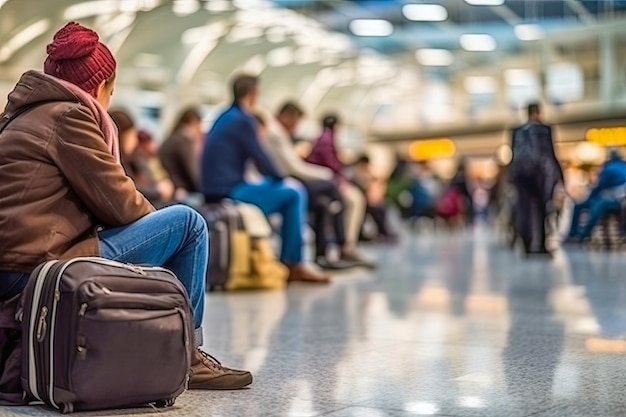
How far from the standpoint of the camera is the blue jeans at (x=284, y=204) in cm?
916

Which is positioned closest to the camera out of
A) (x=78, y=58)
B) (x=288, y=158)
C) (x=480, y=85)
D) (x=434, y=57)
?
(x=78, y=58)

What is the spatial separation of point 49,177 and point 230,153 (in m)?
5.22

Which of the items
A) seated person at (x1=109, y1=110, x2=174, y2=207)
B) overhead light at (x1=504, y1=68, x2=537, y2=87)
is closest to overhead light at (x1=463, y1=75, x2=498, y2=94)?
overhead light at (x1=504, y1=68, x2=537, y2=87)

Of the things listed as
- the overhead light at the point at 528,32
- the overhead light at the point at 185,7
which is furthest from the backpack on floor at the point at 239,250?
the overhead light at the point at 528,32

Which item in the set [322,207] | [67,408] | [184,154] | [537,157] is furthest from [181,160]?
[67,408]

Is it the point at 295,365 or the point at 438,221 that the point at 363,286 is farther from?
the point at 438,221

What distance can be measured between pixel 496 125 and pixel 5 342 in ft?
148

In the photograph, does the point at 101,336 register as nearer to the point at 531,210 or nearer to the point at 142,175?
the point at 142,175

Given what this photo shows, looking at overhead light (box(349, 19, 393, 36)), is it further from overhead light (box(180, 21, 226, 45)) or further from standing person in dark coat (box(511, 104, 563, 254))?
standing person in dark coat (box(511, 104, 563, 254))

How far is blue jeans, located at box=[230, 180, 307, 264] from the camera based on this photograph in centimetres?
916

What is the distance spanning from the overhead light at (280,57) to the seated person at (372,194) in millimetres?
16200

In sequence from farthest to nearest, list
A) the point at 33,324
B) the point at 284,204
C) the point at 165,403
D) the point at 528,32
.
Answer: the point at 528,32 < the point at 284,204 < the point at 165,403 < the point at 33,324

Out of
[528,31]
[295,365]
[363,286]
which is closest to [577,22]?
[528,31]

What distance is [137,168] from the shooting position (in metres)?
9.37
